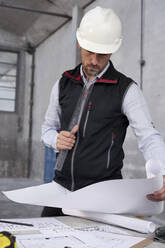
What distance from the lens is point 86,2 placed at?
584cm

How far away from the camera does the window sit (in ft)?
28.5

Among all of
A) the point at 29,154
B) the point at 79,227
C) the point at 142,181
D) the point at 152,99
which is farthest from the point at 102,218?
the point at 29,154

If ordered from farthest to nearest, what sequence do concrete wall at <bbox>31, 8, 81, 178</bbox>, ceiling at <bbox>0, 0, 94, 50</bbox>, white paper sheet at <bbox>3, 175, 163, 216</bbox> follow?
concrete wall at <bbox>31, 8, 81, 178</bbox>, ceiling at <bbox>0, 0, 94, 50</bbox>, white paper sheet at <bbox>3, 175, 163, 216</bbox>

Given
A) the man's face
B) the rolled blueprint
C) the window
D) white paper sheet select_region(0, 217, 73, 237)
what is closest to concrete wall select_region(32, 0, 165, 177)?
the man's face

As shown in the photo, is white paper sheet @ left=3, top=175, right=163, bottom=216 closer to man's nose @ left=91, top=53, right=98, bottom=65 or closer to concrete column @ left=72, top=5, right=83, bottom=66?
man's nose @ left=91, top=53, right=98, bottom=65

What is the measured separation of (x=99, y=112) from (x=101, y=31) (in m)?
0.31

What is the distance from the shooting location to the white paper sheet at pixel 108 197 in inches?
38.8

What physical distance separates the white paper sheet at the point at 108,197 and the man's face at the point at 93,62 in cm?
48

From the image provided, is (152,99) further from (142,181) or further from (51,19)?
(51,19)

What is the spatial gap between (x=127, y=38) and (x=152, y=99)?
1.07m

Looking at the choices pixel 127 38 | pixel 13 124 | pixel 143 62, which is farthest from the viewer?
pixel 13 124

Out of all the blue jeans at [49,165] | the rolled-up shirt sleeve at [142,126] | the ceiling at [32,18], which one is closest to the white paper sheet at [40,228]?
the rolled-up shirt sleeve at [142,126]

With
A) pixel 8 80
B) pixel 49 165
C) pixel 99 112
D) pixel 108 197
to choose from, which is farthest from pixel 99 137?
pixel 8 80

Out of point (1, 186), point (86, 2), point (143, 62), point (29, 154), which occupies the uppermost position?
point (86, 2)
